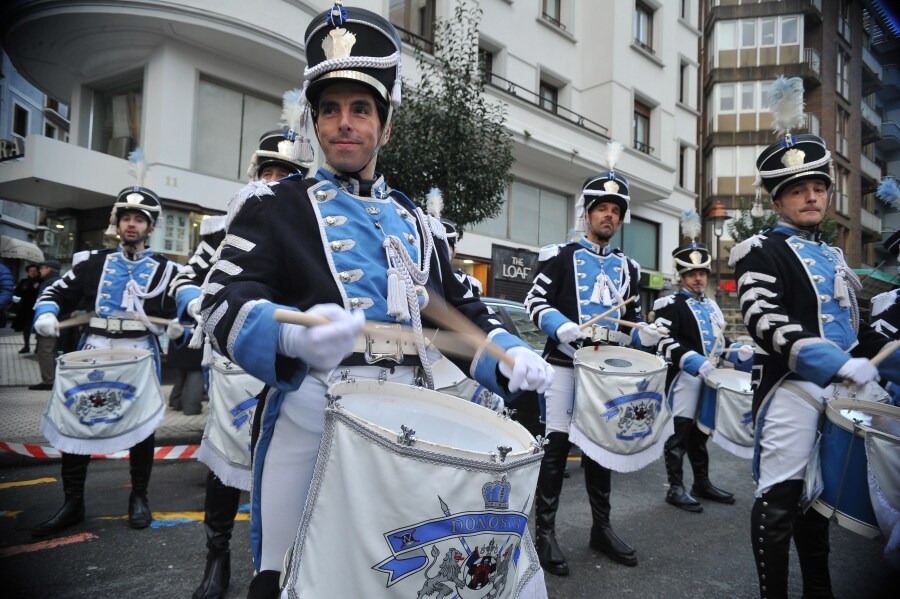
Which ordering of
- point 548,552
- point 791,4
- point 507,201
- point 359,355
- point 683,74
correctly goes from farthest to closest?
1. point 791,4
2. point 683,74
3. point 507,201
4. point 548,552
5. point 359,355

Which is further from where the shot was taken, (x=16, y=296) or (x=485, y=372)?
(x=16, y=296)

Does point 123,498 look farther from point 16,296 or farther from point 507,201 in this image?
point 507,201

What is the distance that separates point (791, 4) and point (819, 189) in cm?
2675

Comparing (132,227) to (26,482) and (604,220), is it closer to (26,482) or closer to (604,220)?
(26,482)

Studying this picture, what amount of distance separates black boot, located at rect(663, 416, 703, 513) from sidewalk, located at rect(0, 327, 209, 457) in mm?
5197

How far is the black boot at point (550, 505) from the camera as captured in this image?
3361 millimetres

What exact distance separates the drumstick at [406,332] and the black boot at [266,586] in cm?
77

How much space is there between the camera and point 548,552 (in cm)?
339

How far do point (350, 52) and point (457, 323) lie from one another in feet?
3.25

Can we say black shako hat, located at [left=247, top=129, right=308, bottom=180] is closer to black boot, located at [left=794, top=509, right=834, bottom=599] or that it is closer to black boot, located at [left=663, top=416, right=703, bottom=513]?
black boot, located at [left=794, top=509, right=834, bottom=599]

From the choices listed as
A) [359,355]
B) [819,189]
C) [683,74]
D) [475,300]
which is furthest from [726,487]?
[683,74]

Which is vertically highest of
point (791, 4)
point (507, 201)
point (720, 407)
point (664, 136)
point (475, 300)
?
point (791, 4)

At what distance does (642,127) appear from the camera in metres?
19.6

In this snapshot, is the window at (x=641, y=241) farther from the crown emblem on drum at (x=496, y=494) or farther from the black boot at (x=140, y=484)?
the crown emblem on drum at (x=496, y=494)
